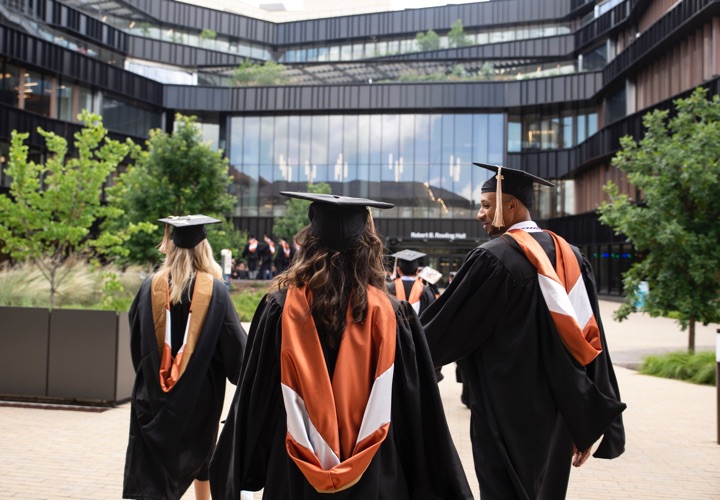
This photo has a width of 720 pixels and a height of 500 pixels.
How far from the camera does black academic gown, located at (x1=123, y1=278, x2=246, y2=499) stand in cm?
416

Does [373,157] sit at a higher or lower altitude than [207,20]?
lower

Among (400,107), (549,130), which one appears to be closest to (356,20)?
(400,107)

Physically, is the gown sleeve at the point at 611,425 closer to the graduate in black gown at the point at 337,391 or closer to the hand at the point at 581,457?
the hand at the point at 581,457

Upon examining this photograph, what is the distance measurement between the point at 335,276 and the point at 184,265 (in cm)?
226

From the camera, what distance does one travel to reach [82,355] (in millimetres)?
8352

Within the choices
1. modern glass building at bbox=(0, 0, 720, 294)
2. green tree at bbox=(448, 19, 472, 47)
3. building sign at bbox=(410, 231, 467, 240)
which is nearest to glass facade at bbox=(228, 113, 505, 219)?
modern glass building at bbox=(0, 0, 720, 294)

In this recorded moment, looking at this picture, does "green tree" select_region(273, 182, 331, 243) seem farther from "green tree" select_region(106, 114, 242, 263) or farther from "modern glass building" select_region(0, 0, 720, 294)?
"green tree" select_region(106, 114, 242, 263)

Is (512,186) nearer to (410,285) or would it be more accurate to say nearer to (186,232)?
(186,232)

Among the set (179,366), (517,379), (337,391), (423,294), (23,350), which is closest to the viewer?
(337,391)

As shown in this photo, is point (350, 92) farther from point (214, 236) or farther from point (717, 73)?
point (717, 73)

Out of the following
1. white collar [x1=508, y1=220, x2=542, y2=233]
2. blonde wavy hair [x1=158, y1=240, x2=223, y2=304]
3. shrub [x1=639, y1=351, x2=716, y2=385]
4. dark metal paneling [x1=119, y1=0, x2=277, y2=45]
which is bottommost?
shrub [x1=639, y1=351, x2=716, y2=385]

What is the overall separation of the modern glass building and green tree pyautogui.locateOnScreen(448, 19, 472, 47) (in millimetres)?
120

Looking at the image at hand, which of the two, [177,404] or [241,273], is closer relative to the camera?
[177,404]

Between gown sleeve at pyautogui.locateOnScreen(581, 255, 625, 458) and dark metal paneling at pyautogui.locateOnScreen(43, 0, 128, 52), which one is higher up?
dark metal paneling at pyautogui.locateOnScreen(43, 0, 128, 52)
